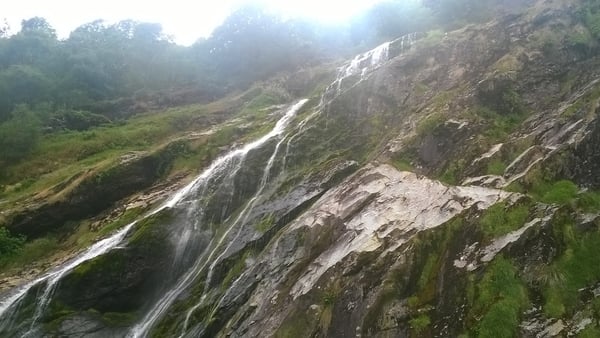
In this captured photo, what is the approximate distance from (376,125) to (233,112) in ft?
48.5

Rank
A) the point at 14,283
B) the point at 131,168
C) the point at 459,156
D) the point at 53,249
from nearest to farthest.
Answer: the point at 459,156, the point at 14,283, the point at 53,249, the point at 131,168

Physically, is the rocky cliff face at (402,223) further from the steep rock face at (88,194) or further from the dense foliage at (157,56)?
the dense foliage at (157,56)

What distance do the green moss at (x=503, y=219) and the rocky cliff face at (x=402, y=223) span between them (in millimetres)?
39

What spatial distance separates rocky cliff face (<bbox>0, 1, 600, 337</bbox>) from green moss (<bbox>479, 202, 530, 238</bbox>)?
0.13ft

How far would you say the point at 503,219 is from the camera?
10891 millimetres

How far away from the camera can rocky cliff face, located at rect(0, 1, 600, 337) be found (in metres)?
9.94

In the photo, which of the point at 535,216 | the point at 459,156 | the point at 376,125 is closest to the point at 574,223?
the point at 535,216

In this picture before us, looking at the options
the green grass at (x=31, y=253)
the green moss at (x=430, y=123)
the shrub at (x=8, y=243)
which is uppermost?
the shrub at (x=8, y=243)

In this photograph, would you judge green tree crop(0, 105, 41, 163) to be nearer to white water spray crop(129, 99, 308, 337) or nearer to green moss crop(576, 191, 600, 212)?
white water spray crop(129, 99, 308, 337)

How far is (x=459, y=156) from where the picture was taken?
1578 cm

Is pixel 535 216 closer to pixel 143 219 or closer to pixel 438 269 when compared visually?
pixel 438 269

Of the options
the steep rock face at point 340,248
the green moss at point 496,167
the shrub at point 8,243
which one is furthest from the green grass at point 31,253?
the green moss at point 496,167

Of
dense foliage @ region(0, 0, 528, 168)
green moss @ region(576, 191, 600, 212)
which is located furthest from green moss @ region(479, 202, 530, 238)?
dense foliage @ region(0, 0, 528, 168)

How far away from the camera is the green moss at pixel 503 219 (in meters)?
10.7
